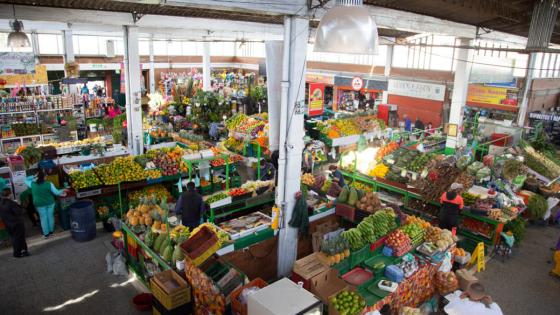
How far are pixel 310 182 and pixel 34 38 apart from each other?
21802mm

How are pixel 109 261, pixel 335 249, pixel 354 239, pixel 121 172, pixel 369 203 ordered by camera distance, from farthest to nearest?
pixel 121 172 < pixel 369 203 < pixel 109 261 < pixel 354 239 < pixel 335 249

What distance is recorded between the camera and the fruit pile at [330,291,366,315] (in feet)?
16.9

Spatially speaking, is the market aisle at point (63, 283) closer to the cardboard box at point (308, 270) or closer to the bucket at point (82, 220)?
the bucket at point (82, 220)

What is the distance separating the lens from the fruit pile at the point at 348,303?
16.9 feet

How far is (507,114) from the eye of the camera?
1864cm

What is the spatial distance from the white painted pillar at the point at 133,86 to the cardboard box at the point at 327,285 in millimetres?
8992

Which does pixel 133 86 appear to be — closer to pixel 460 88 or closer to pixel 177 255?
pixel 177 255

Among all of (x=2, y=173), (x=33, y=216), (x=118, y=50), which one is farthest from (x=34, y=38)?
(x=33, y=216)

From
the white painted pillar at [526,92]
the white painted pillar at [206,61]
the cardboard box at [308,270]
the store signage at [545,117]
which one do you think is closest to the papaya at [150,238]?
the cardboard box at [308,270]

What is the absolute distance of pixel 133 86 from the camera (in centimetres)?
1234

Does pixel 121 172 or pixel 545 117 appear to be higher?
pixel 545 117

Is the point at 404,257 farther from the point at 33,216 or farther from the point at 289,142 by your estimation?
the point at 33,216

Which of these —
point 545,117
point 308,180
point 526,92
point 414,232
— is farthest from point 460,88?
point 414,232

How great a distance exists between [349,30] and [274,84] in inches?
167
